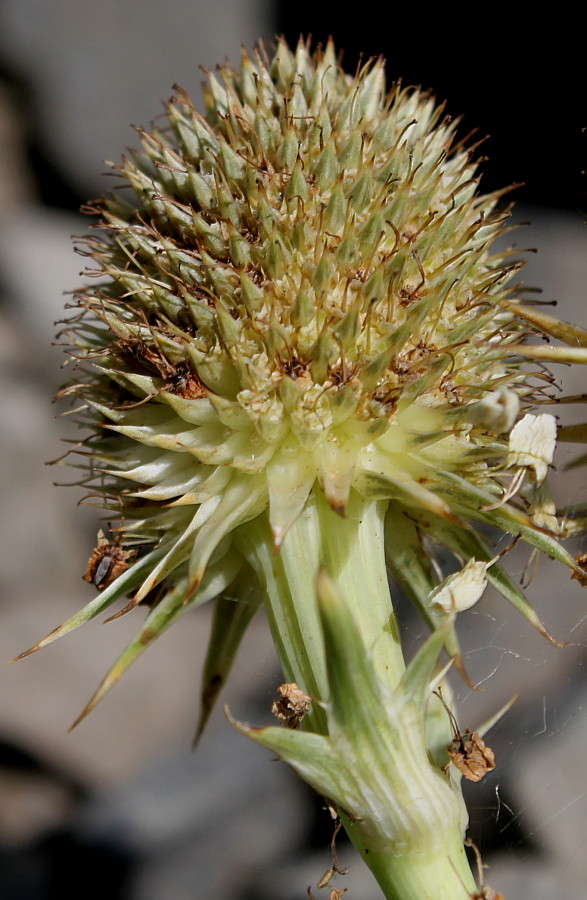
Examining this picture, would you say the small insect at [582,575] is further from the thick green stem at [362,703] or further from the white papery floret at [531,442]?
the thick green stem at [362,703]

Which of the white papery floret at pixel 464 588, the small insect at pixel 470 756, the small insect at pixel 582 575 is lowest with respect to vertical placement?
the small insect at pixel 470 756

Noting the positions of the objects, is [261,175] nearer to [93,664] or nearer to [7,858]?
[93,664]

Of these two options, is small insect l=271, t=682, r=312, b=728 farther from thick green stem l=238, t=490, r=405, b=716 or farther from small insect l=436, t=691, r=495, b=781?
small insect l=436, t=691, r=495, b=781

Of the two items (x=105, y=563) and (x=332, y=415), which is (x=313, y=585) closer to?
(x=332, y=415)

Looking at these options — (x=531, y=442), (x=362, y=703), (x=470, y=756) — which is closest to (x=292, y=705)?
(x=362, y=703)

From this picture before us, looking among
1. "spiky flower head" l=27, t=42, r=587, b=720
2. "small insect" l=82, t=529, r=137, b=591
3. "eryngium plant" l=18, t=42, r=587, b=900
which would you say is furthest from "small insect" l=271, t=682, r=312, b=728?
"small insect" l=82, t=529, r=137, b=591

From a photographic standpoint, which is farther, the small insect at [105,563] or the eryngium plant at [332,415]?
the small insect at [105,563]

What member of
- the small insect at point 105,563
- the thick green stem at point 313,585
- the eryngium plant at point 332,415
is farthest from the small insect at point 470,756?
the small insect at point 105,563
